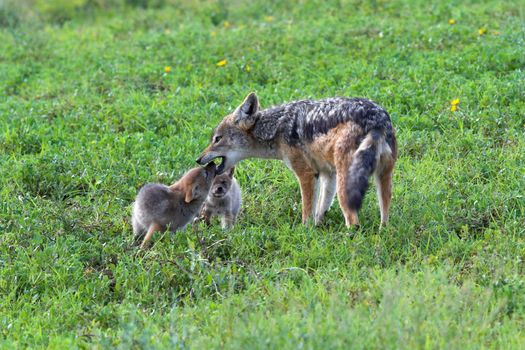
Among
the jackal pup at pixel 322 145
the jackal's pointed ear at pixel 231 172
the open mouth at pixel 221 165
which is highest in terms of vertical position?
the jackal pup at pixel 322 145

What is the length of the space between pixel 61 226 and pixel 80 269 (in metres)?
0.92

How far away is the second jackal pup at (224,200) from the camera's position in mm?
8719

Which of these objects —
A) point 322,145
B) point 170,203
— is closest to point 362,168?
point 322,145

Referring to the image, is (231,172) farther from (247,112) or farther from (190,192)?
(190,192)

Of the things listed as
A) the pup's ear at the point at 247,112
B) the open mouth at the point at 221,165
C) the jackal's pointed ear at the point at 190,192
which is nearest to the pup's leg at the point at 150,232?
the jackal's pointed ear at the point at 190,192

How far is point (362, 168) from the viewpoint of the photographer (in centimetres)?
745

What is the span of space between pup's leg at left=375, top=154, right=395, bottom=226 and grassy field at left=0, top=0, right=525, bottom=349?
0.20 meters

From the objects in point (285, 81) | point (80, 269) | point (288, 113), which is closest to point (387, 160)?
point (288, 113)

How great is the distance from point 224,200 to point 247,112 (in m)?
0.98

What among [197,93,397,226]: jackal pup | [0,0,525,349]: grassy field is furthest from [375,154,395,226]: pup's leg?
[0,0,525,349]: grassy field

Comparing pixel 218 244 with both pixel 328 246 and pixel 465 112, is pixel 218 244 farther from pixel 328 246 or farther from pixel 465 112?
pixel 465 112

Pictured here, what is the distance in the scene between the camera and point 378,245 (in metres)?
7.65

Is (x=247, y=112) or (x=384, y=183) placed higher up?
(x=247, y=112)

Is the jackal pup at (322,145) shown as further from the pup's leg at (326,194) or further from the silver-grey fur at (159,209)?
the silver-grey fur at (159,209)
